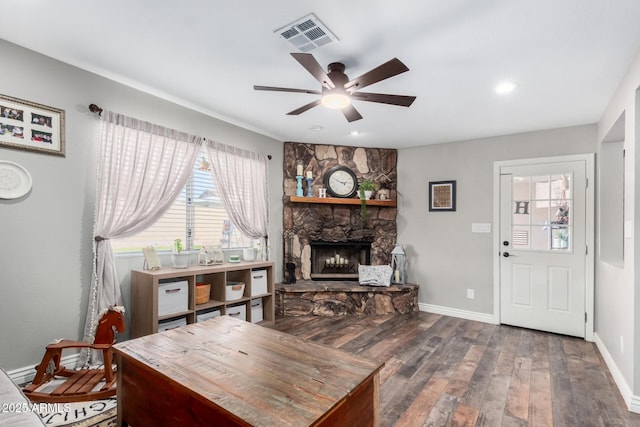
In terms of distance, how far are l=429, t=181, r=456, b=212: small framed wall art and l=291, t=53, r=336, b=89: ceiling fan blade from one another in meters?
2.91

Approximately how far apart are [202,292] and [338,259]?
227 centimetres

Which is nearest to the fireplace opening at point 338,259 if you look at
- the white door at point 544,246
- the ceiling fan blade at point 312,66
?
the white door at point 544,246

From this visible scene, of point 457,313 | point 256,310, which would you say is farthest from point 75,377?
point 457,313

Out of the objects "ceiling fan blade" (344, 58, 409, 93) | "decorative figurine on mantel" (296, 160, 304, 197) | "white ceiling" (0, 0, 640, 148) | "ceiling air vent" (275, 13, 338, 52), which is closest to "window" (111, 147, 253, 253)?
"white ceiling" (0, 0, 640, 148)

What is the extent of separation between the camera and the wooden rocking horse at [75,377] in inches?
76.7

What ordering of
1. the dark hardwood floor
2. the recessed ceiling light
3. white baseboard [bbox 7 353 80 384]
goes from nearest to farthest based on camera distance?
1. the dark hardwood floor
2. white baseboard [bbox 7 353 80 384]
3. the recessed ceiling light

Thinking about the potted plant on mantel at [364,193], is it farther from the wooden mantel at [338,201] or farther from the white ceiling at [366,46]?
the white ceiling at [366,46]

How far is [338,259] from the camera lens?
4988 mm

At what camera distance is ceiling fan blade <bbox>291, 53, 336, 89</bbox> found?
6.23 feet

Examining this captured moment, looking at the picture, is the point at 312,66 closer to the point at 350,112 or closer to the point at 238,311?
the point at 350,112

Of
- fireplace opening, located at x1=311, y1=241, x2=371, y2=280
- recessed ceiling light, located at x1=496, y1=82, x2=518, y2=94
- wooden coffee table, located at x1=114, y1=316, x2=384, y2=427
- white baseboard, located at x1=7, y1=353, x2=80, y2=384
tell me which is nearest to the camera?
wooden coffee table, located at x1=114, y1=316, x2=384, y2=427

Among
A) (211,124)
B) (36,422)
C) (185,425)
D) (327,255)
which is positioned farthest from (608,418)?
(211,124)

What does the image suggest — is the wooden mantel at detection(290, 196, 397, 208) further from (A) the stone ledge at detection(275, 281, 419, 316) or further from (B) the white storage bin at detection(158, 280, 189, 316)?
(B) the white storage bin at detection(158, 280, 189, 316)

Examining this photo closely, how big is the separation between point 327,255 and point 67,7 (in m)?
3.98
